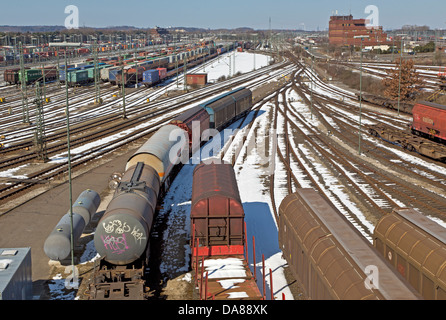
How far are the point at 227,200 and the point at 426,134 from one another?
31.2 meters

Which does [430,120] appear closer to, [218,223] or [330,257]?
[218,223]

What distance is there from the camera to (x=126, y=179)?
22891 millimetres

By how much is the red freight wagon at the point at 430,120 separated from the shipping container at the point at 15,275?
3455 centimetres

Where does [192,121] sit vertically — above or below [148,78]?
below

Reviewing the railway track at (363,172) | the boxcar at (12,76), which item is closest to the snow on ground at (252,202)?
the railway track at (363,172)

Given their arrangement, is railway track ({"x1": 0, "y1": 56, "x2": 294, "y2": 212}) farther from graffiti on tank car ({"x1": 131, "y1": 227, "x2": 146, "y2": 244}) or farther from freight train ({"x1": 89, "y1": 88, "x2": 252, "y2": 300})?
graffiti on tank car ({"x1": 131, "y1": 227, "x2": 146, "y2": 244})

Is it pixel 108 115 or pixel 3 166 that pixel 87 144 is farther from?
pixel 108 115

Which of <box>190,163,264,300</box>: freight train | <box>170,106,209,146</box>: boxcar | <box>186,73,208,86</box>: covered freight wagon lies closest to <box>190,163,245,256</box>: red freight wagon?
<box>190,163,264,300</box>: freight train

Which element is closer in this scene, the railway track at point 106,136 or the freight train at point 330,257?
the freight train at point 330,257

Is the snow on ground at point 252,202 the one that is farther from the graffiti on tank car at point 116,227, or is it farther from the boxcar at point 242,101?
the boxcar at point 242,101

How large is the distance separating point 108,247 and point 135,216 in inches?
62.3

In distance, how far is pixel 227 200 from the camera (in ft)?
65.6

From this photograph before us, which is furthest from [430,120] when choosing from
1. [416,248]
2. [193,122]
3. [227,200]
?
[416,248]

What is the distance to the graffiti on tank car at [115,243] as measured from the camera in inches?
720
